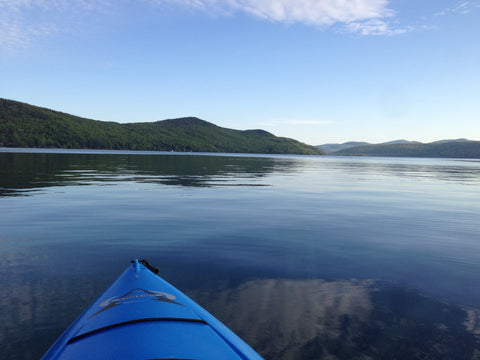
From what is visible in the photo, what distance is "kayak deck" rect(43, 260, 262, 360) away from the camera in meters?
3.43

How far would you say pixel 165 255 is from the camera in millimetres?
9180

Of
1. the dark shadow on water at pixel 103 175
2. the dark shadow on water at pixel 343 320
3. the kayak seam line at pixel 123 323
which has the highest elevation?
the kayak seam line at pixel 123 323

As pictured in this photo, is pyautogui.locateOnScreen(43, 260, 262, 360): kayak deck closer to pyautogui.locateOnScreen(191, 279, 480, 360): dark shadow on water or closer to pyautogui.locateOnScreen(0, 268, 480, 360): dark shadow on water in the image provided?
pyautogui.locateOnScreen(0, 268, 480, 360): dark shadow on water

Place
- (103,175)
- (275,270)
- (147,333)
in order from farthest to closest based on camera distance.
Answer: (103,175)
(275,270)
(147,333)

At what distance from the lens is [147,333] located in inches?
147

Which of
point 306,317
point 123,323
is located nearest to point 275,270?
point 306,317

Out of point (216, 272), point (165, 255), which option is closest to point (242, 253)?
point (216, 272)

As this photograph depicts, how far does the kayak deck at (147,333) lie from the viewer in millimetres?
3434

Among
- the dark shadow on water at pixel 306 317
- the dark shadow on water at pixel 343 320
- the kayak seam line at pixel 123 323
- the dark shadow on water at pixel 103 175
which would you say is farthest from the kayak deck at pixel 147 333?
the dark shadow on water at pixel 103 175

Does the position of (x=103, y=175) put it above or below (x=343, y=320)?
above

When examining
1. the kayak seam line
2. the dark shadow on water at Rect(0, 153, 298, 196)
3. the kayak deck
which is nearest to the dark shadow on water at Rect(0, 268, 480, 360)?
the kayak deck

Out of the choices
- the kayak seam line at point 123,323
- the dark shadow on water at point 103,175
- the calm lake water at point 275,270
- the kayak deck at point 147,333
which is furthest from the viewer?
the dark shadow on water at point 103,175

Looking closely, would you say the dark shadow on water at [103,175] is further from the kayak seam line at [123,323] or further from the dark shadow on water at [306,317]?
the kayak seam line at [123,323]

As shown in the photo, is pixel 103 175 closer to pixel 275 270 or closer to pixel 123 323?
pixel 275 270
